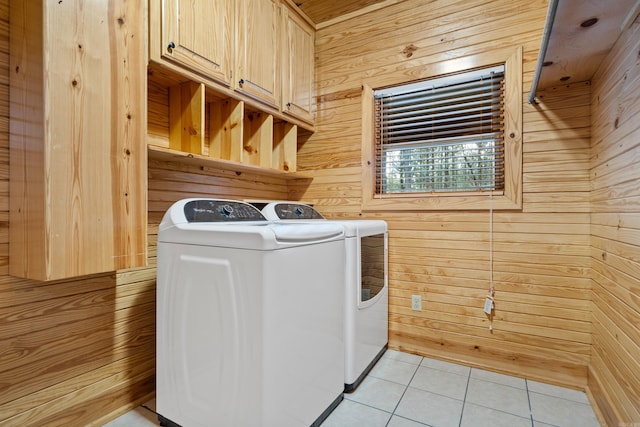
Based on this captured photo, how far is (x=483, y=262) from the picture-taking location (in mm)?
2098

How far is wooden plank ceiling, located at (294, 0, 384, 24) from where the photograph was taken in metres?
2.44

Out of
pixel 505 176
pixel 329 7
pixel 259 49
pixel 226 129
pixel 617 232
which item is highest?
pixel 329 7

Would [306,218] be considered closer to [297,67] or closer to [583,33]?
[297,67]

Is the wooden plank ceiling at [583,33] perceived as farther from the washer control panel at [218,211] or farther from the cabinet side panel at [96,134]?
the cabinet side panel at [96,134]

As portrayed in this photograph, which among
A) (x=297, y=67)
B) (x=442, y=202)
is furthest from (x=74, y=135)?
(x=442, y=202)

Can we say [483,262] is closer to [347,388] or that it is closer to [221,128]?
[347,388]

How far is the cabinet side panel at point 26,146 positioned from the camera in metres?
1.17

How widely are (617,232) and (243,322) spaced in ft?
5.37

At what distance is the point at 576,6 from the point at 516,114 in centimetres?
86

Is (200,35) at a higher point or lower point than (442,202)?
higher

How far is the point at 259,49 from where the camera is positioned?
2.13 meters

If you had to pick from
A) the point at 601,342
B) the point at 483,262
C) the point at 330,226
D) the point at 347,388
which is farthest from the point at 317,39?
the point at 601,342

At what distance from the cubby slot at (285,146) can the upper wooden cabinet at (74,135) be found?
4.07ft

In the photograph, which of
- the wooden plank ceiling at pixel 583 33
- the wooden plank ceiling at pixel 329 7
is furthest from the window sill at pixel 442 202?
the wooden plank ceiling at pixel 329 7
